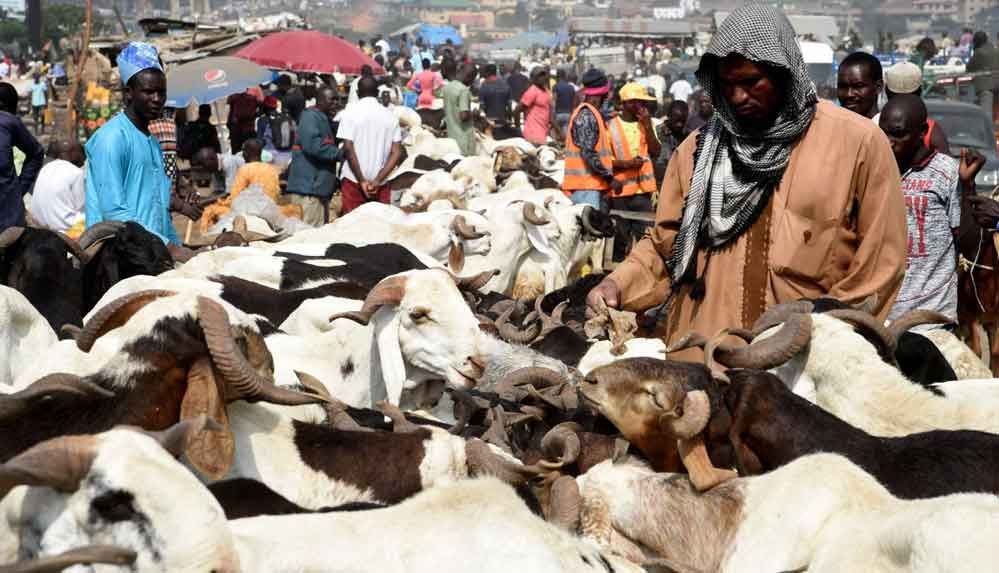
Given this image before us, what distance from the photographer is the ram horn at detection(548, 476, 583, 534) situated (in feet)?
12.4

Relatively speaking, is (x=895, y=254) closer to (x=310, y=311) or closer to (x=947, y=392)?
(x=947, y=392)

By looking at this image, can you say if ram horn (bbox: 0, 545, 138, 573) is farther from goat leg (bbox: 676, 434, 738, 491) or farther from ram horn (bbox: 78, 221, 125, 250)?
ram horn (bbox: 78, 221, 125, 250)

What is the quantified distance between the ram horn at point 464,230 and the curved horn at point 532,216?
718mm

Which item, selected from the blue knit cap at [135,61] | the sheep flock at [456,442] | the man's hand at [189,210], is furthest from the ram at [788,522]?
the man's hand at [189,210]

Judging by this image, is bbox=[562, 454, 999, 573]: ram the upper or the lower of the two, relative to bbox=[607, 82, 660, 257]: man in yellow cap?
upper

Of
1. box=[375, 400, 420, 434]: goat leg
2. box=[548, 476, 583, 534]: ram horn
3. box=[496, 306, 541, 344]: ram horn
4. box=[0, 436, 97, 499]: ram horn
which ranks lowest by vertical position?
box=[496, 306, 541, 344]: ram horn

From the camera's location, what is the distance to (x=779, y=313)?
462cm

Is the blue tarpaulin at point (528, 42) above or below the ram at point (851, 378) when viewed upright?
below

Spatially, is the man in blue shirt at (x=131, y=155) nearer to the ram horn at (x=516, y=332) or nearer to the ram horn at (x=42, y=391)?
the ram horn at (x=516, y=332)

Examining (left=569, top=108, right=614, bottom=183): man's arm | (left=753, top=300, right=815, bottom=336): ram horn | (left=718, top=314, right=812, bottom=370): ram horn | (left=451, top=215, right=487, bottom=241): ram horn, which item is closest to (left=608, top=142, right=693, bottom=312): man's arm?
(left=753, top=300, right=815, bottom=336): ram horn

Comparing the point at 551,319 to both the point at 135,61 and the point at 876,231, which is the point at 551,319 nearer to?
the point at 135,61

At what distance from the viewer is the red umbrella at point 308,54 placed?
2014 cm

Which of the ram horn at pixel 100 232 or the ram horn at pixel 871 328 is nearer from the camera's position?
the ram horn at pixel 871 328

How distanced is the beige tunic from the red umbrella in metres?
15.7
